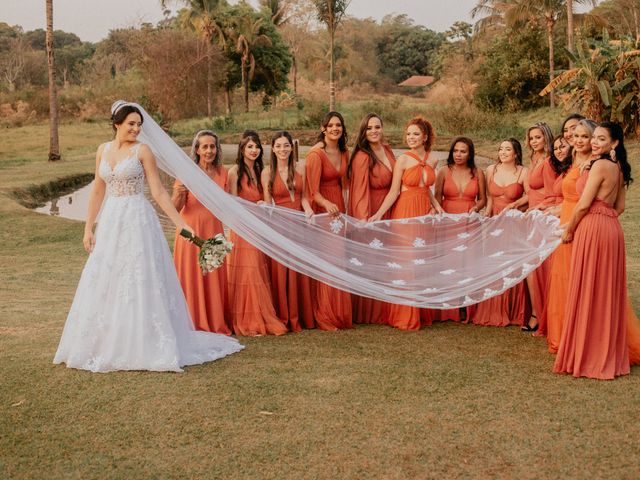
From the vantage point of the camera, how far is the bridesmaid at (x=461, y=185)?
292 inches

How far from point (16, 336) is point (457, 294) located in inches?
155

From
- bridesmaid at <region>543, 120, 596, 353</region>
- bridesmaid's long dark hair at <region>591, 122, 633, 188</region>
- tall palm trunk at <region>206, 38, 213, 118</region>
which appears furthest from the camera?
tall palm trunk at <region>206, 38, 213, 118</region>

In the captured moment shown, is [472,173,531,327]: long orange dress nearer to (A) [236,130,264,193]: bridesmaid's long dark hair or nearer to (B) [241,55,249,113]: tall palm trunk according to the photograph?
(A) [236,130,264,193]: bridesmaid's long dark hair

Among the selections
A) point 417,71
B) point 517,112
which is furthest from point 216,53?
point 417,71

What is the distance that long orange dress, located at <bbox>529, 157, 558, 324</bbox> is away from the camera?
7.03 meters

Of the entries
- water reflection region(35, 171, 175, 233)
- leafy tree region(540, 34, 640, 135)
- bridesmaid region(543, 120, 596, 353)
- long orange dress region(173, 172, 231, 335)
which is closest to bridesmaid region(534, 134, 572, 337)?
bridesmaid region(543, 120, 596, 353)

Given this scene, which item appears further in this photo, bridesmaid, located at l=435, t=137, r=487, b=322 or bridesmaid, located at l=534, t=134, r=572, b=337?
bridesmaid, located at l=435, t=137, r=487, b=322

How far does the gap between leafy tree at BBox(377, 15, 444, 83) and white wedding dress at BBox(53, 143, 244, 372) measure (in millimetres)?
75114

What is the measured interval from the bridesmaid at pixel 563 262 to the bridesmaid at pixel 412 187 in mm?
1259

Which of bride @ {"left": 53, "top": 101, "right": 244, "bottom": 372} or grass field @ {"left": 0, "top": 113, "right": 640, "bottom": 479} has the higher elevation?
bride @ {"left": 53, "top": 101, "right": 244, "bottom": 372}

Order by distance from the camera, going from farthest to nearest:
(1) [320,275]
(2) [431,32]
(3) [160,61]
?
1. (2) [431,32]
2. (3) [160,61]
3. (1) [320,275]

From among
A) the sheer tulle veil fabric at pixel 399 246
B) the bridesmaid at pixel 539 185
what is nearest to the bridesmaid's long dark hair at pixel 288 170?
the sheer tulle veil fabric at pixel 399 246

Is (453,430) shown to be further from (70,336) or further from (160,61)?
(160,61)

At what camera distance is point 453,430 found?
4.68 metres
